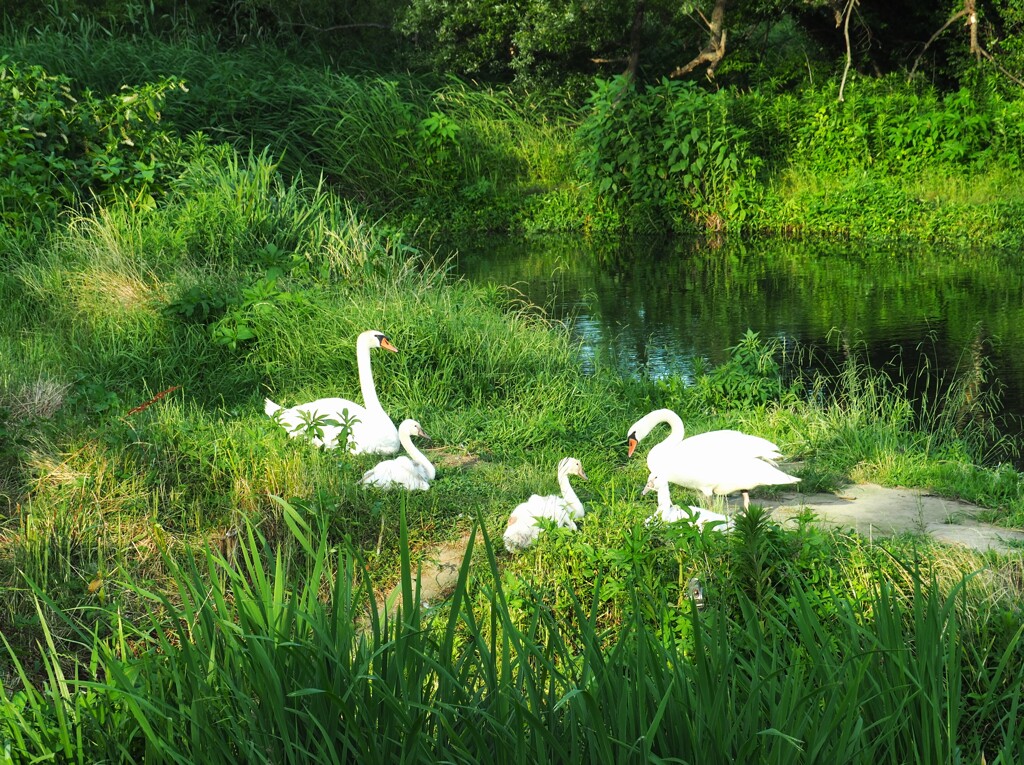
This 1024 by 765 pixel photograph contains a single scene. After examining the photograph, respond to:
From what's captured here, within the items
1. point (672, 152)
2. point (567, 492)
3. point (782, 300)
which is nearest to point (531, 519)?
point (567, 492)

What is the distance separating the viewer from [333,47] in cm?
2352

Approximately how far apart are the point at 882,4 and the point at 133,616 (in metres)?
18.8

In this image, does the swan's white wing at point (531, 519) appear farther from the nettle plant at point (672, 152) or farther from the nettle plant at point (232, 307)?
the nettle plant at point (672, 152)

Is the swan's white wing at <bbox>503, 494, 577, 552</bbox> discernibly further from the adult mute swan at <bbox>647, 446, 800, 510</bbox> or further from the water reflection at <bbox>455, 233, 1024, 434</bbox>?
the water reflection at <bbox>455, 233, 1024, 434</bbox>

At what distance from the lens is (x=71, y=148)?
1172 centimetres

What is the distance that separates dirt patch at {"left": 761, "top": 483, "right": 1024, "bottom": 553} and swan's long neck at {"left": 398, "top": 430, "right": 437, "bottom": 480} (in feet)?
5.47

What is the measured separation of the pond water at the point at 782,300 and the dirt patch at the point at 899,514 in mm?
2053

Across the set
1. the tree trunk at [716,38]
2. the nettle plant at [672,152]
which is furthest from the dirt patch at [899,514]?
the tree trunk at [716,38]

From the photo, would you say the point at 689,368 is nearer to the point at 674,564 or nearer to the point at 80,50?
the point at 674,564

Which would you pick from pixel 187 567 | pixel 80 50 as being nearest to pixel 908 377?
pixel 187 567

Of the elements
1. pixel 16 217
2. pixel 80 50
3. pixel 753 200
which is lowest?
pixel 753 200

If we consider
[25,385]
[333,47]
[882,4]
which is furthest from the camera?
[333,47]

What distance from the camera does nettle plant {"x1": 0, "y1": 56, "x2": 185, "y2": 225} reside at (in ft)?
35.2

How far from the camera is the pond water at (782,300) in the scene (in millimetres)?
9727
